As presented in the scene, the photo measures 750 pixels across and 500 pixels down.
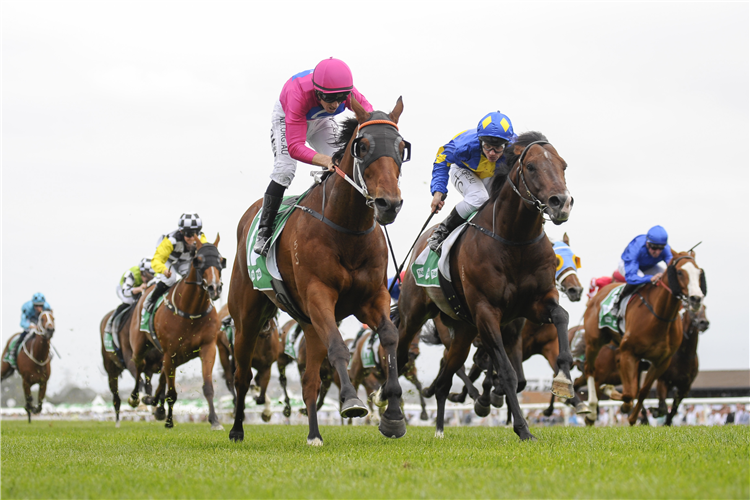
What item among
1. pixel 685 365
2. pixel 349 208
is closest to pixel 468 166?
pixel 349 208

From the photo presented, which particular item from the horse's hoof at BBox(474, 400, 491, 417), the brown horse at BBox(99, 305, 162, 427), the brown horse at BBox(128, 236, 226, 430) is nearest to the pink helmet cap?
the horse's hoof at BBox(474, 400, 491, 417)

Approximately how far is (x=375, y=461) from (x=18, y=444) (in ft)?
14.5

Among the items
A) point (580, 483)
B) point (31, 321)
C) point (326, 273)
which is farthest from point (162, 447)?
point (31, 321)

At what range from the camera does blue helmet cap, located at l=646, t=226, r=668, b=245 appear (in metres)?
11.7

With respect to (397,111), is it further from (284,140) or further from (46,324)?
(46,324)

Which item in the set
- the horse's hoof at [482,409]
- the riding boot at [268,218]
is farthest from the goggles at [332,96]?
the horse's hoof at [482,409]

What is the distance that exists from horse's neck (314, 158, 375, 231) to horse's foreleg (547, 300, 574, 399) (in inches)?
70.5

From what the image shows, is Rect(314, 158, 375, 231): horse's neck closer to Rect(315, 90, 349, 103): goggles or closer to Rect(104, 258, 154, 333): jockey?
Rect(315, 90, 349, 103): goggles

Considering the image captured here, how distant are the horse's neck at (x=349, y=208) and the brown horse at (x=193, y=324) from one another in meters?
5.38

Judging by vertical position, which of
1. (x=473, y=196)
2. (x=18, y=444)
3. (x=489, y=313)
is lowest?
(x=18, y=444)

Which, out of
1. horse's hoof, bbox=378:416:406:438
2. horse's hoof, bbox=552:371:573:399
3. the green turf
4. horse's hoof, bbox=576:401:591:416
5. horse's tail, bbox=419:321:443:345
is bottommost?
the green turf

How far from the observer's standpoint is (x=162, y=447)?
6.88 meters

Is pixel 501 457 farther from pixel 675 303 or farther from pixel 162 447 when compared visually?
pixel 675 303

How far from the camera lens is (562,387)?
6.18m
